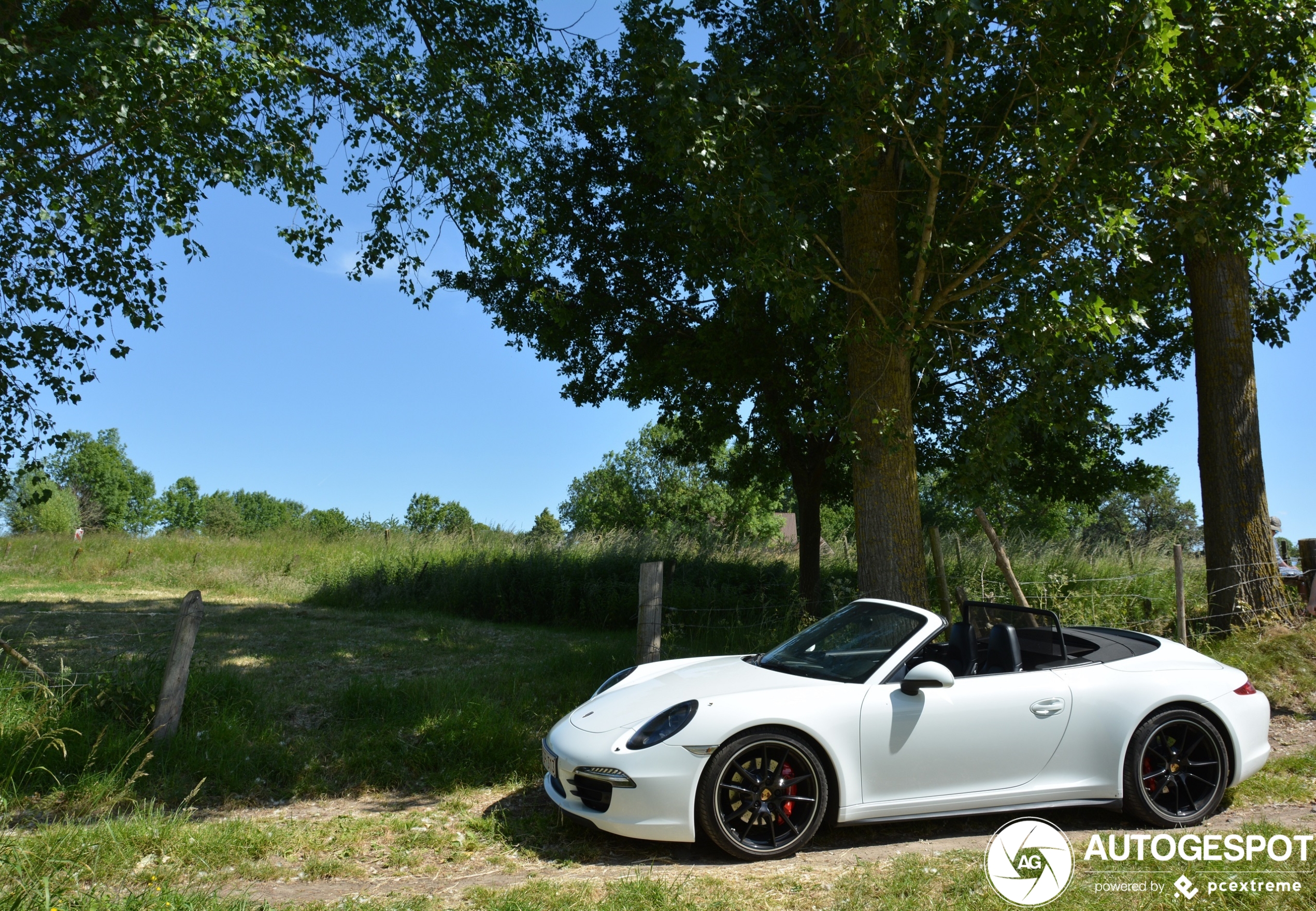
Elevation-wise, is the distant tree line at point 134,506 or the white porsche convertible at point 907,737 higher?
the distant tree line at point 134,506

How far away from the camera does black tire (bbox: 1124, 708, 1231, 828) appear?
Result: 5121mm

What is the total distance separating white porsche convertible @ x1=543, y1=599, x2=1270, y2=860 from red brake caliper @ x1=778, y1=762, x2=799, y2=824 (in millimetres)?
14

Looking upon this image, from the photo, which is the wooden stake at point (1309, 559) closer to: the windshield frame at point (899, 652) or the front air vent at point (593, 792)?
the windshield frame at point (899, 652)

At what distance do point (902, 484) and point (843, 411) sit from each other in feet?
4.32

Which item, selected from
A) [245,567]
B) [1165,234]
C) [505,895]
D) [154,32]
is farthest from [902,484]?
[245,567]

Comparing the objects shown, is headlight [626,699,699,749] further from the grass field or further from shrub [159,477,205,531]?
shrub [159,477,205,531]

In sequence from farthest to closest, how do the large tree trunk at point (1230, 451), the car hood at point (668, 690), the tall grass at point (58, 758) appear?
the large tree trunk at point (1230, 451) → the tall grass at point (58, 758) → the car hood at point (668, 690)

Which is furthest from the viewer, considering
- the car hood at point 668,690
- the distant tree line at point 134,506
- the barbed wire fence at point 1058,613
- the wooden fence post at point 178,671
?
the distant tree line at point 134,506

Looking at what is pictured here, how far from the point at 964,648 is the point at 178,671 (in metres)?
5.88

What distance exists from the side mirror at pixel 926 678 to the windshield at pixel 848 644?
28 centimetres

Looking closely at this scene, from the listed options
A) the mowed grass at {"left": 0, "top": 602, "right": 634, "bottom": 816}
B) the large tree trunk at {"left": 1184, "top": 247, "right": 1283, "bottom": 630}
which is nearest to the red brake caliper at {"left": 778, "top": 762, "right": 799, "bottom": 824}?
the mowed grass at {"left": 0, "top": 602, "right": 634, "bottom": 816}

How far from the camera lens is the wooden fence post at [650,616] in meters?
7.38

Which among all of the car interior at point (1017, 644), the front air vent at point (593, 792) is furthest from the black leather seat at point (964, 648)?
the front air vent at point (593, 792)

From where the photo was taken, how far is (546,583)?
16.4m
